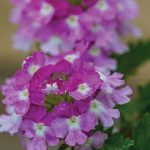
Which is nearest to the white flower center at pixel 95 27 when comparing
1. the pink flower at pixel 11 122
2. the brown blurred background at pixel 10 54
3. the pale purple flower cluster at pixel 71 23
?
the pale purple flower cluster at pixel 71 23

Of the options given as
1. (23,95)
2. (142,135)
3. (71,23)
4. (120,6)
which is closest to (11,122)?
(23,95)

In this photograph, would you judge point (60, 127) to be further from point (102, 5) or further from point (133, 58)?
point (133, 58)

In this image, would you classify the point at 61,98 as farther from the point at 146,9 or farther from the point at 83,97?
the point at 146,9

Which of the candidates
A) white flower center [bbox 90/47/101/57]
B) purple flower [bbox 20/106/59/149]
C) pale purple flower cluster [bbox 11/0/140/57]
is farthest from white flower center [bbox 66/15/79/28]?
purple flower [bbox 20/106/59/149]

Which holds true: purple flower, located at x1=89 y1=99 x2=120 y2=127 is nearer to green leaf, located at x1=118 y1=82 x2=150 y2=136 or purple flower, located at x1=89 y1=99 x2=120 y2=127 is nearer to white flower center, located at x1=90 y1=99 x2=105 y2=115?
white flower center, located at x1=90 y1=99 x2=105 y2=115

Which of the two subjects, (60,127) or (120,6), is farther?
(120,6)

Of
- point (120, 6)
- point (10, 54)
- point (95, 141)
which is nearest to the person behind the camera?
point (95, 141)

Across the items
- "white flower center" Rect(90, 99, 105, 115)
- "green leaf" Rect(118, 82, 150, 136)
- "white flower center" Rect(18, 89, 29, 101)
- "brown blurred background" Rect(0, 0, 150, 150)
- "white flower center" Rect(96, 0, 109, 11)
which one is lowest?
"brown blurred background" Rect(0, 0, 150, 150)
